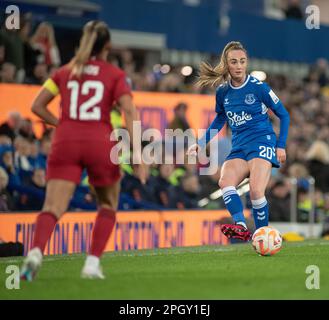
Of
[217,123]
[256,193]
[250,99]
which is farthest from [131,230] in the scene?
[250,99]

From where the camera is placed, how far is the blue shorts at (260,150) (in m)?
11.7

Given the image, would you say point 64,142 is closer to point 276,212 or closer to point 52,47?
point 52,47

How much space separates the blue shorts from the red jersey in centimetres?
329

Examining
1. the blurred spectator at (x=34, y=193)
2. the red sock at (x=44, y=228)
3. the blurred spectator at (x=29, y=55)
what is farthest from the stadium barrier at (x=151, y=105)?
the red sock at (x=44, y=228)

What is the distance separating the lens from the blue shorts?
38.3 feet

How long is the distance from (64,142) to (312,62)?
830 inches

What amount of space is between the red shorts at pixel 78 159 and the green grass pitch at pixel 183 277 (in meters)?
0.94

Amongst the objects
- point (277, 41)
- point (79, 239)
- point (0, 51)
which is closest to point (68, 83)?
point (79, 239)

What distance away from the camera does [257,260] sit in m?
10.9

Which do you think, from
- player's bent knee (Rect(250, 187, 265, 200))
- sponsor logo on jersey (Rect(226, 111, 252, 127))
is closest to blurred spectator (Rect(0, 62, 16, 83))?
sponsor logo on jersey (Rect(226, 111, 252, 127))

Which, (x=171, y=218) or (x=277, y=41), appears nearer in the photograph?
(x=171, y=218)

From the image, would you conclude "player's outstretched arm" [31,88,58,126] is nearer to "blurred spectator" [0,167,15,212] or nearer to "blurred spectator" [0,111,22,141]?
"blurred spectator" [0,167,15,212]

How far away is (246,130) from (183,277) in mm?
3068

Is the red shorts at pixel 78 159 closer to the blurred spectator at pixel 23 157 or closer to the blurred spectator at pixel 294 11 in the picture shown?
the blurred spectator at pixel 23 157
